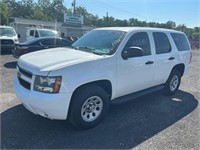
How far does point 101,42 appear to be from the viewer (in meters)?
4.70

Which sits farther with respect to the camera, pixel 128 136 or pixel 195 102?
pixel 195 102

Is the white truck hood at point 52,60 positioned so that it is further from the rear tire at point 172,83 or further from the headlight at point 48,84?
the rear tire at point 172,83

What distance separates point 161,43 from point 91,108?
2680mm

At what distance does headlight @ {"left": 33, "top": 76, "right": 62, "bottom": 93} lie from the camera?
345cm

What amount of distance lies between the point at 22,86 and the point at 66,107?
97 centimetres

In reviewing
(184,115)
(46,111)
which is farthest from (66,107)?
(184,115)

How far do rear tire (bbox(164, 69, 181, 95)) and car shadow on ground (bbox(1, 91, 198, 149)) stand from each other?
85 centimetres

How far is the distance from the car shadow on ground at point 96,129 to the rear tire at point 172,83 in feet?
2.78

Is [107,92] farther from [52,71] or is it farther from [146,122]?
[52,71]

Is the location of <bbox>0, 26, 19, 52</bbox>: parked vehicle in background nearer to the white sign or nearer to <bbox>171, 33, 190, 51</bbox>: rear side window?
<bbox>171, 33, 190, 51</bbox>: rear side window

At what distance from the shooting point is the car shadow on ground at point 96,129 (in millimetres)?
3514

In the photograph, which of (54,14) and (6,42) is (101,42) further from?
(54,14)

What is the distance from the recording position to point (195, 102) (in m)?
5.88

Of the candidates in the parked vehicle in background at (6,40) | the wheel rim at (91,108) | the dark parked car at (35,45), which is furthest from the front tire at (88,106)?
the parked vehicle in background at (6,40)
